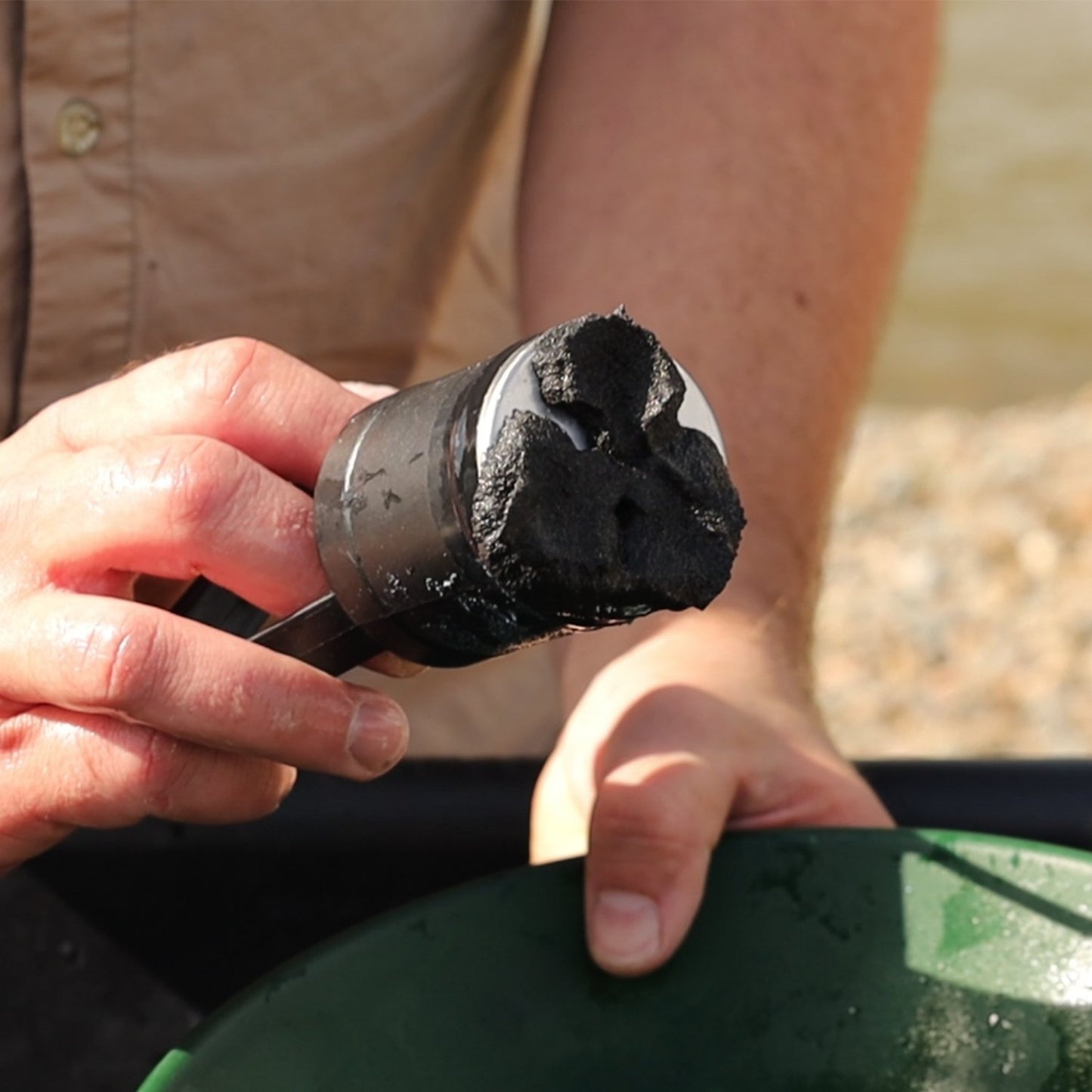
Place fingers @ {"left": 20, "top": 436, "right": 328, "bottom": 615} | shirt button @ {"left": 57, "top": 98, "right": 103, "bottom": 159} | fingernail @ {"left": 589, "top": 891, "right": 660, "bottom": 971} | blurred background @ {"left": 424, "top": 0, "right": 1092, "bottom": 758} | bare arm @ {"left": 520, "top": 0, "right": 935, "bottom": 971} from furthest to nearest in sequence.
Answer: blurred background @ {"left": 424, "top": 0, "right": 1092, "bottom": 758}
bare arm @ {"left": 520, "top": 0, "right": 935, "bottom": 971}
shirt button @ {"left": 57, "top": 98, "right": 103, "bottom": 159}
fingernail @ {"left": 589, "top": 891, "right": 660, "bottom": 971}
fingers @ {"left": 20, "top": 436, "right": 328, "bottom": 615}

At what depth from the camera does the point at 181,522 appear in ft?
2.40

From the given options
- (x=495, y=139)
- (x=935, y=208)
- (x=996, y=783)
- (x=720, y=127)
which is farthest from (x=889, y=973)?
(x=935, y=208)

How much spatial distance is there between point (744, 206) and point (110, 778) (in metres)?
0.71

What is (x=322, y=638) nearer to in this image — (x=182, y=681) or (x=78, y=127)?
(x=182, y=681)

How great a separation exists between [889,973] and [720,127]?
69 centimetres

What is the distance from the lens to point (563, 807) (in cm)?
105

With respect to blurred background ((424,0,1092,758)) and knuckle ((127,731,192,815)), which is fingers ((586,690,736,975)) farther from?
blurred background ((424,0,1092,758))

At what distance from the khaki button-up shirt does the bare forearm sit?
12cm

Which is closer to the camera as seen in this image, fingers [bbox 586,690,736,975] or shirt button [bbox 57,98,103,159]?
fingers [bbox 586,690,736,975]

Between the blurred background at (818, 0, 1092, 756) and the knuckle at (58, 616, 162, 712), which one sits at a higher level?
the knuckle at (58, 616, 162, 712)

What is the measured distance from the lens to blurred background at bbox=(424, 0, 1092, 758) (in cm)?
305

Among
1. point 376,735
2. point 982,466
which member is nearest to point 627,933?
point 376,735

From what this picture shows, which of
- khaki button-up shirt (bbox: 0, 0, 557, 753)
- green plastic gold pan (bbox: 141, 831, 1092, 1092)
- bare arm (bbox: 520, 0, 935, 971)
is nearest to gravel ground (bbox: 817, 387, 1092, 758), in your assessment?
bare arm (bbox: 520, 0, 935, 971)

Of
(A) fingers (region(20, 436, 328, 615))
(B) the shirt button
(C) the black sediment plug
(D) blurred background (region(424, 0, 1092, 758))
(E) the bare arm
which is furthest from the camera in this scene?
(D) blurred background (region(424, 0, 1092, 758))
